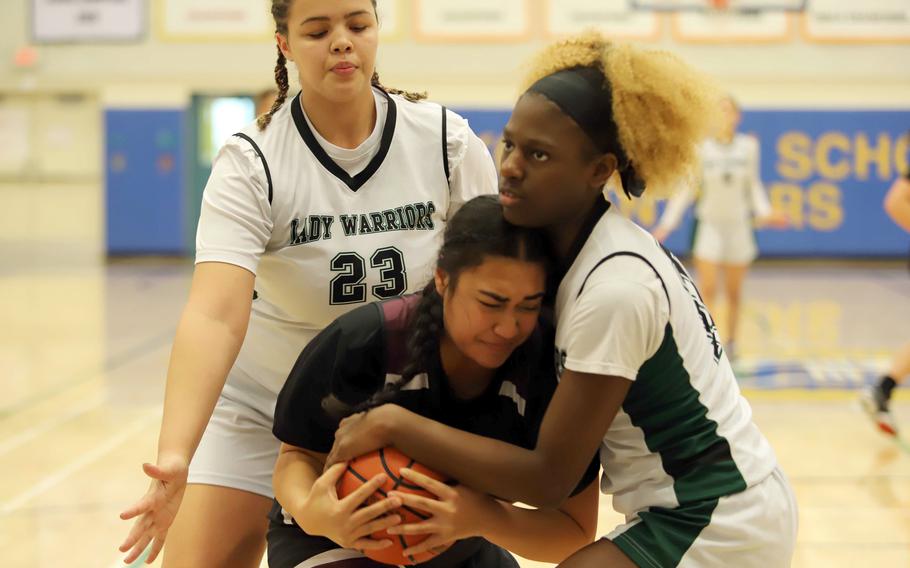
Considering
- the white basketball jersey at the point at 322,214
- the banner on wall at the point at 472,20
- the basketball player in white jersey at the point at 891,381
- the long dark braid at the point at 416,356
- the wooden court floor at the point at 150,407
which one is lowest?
the wooden court floor at the point at 150,407

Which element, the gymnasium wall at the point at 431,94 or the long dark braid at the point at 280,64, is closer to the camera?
the long dark braid at the point at 280,64

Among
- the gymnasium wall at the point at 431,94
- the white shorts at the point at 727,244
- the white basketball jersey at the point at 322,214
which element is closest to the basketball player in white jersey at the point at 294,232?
the white basketball jersey at the point at 322,214

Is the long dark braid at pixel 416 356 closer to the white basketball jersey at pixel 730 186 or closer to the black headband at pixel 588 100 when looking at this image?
the black headband at pixel 588 100

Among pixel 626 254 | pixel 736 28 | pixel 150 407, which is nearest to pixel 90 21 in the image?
pixel 736 28

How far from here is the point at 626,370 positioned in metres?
2.02

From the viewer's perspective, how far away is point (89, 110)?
15.4 metres

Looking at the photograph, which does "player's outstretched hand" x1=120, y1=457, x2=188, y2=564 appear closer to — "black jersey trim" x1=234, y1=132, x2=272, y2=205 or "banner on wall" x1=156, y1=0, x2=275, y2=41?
"black jersey trim" x1=234, y1=132, x2=272, y2=205

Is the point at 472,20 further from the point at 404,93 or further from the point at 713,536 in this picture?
the point at 713,536

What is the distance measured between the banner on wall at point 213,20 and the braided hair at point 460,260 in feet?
43.2

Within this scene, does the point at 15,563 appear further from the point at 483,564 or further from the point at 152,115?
the point at 152,115

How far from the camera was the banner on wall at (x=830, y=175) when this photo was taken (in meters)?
14.3

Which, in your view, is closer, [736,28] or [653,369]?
[653,369]

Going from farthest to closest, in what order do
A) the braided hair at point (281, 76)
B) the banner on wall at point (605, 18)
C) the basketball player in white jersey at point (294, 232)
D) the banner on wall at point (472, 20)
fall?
1. the banner on wall at point (472, 20)
2. the banner on wall at point (605, 18)
3. the braided hair at point (281, 76)
4. the basketball player in white jersey at point (294, 232)

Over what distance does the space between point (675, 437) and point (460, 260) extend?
23.2 inches
